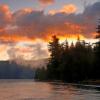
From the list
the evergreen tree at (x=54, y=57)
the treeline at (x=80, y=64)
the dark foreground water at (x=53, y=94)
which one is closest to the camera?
the dark foreground water at (x=53, y=94)

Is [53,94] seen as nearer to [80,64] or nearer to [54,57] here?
[80,64]

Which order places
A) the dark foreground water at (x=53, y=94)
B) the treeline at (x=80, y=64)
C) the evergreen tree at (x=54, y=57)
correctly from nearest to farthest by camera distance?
1. the dark foreground water at (x=53, y=94)
2. the treeline at (x=80, y=64)
3. the evergreen tree at (x=54, y=57)

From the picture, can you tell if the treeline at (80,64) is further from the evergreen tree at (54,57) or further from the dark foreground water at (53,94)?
the dark foreground water at (53,94)

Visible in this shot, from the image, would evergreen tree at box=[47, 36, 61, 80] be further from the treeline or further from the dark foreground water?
the dark foreground water

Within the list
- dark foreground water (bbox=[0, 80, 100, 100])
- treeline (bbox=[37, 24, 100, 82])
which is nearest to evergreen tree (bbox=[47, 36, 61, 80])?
treeline (bbox=[37, 24, 100, 82])

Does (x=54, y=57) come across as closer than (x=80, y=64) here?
No

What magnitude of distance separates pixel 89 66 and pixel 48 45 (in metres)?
61.3

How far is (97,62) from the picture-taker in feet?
418

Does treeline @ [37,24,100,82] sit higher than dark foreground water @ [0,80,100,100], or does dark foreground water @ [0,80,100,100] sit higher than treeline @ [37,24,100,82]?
treeline @ [37,24,100,82]

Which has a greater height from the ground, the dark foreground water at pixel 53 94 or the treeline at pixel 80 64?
the treeline at pixel 80 64

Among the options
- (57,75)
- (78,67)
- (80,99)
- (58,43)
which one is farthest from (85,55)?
(80,99)

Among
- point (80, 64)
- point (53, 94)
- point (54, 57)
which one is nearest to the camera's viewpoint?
point (53, 94)


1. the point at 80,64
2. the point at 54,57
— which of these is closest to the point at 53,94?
the point at 80,64

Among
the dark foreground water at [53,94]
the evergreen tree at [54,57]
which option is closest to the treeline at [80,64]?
the evergreen tree at [54,57]
